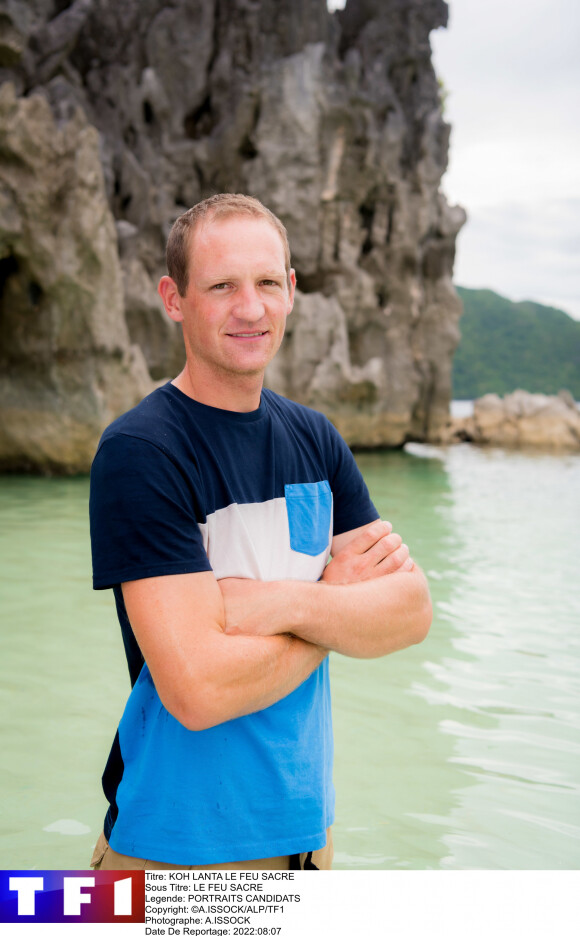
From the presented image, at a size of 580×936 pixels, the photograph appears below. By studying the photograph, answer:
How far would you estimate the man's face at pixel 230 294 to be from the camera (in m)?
1.68

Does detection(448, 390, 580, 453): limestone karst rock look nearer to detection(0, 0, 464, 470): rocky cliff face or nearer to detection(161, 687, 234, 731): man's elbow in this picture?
detection(0, 0, 464, 470): rocky cliff face

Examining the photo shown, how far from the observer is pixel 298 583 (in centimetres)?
168

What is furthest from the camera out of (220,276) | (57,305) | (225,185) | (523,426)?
(523,426)

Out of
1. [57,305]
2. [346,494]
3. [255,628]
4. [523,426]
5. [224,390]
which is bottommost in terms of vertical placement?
[523,426]

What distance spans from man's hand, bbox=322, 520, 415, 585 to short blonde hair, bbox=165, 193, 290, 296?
2.39ft

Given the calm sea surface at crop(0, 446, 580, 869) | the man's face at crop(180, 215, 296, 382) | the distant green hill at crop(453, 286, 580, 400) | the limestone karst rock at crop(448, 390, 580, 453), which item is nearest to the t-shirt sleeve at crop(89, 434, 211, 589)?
the man's face at crop(180, 215, 296, 382)

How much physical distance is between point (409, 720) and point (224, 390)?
301cm

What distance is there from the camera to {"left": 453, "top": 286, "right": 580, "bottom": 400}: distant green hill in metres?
74.3

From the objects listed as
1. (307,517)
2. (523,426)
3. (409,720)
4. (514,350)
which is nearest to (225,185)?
(523,426)

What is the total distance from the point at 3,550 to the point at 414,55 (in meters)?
20.5

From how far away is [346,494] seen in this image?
2000mm

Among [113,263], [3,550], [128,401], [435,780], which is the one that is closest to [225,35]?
[113,263]

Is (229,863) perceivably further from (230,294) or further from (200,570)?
(230,294)

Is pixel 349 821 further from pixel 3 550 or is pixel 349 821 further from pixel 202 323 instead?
pixel 3 550
